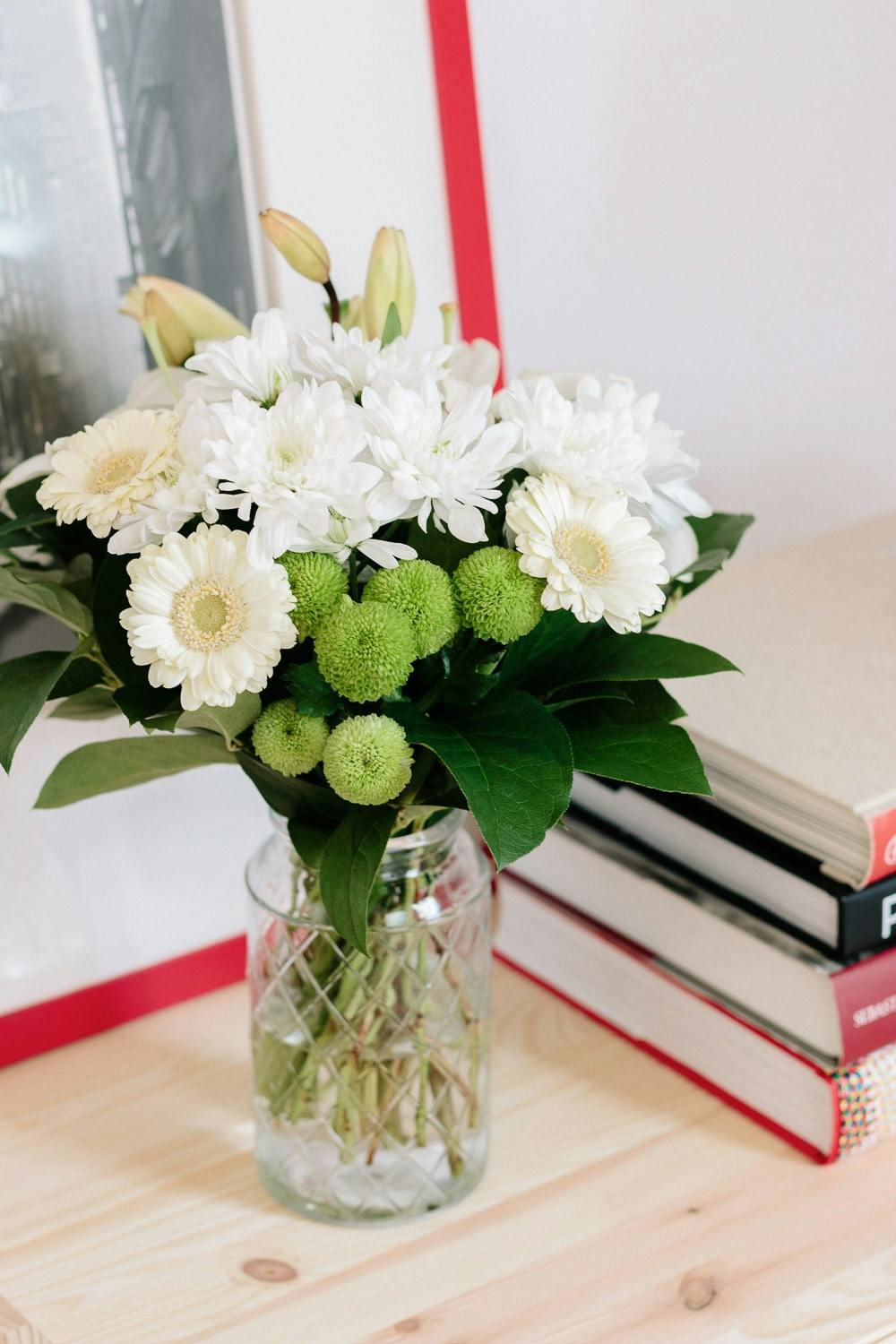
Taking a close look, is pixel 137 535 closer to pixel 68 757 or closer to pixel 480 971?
pixel 68 757

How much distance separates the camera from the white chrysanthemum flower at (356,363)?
Result: 1.65ft

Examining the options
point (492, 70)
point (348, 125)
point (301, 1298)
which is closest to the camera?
point (301, 1298)

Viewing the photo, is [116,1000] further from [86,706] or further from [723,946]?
[723,946]

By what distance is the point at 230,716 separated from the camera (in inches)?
20.2

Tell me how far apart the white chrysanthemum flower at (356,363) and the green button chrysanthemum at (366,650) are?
0.28 ft

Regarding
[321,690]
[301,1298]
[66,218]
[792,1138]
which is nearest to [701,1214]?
[792,1138]

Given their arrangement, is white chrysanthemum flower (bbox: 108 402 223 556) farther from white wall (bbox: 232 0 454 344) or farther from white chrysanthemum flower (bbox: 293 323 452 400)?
white wall (bbox: 232 0 454 344)

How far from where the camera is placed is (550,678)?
0.56 meters

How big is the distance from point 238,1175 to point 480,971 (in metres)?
0.14

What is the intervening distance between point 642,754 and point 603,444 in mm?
114

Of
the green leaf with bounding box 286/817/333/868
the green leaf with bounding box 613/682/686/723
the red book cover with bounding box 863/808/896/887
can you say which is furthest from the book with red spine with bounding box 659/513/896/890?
the green leaf with bounding box 286/817/333/868

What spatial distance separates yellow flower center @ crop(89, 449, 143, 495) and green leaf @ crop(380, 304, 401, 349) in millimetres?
124

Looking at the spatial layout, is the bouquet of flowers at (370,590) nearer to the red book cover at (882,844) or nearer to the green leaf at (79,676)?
the green leaf at (79,676)

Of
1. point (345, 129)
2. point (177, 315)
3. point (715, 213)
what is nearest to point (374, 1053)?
point (177, 315)
